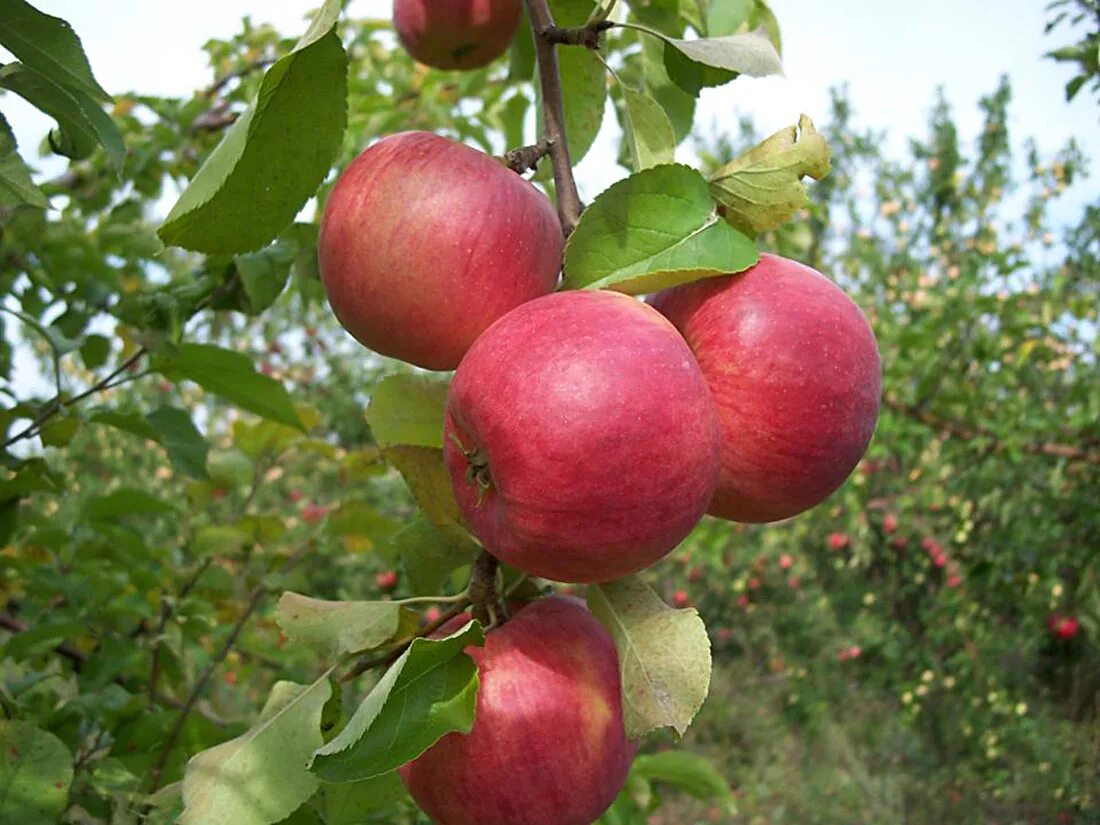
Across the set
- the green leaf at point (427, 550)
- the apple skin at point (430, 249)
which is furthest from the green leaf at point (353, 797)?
the apple skin at point (430, 249)

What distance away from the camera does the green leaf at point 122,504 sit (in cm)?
131

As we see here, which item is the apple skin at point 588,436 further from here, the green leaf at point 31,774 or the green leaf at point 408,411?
the green leaf at point 31,774

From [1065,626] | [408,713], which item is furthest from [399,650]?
[1065,626]

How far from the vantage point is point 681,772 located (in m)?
1.32

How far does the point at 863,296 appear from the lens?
4027 millimetres

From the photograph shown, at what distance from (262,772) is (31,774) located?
0.21 meters

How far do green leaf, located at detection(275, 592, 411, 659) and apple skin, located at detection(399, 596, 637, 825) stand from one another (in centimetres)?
6

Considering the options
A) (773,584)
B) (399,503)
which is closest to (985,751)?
(773,584)

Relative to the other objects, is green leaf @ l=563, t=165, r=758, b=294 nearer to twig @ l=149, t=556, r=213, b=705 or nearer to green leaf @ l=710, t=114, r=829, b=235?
green leaf @ l=710, t=114, r=829, b=235

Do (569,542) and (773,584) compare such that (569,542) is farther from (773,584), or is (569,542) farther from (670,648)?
(773,584)

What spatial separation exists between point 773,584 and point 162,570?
3.90 metres

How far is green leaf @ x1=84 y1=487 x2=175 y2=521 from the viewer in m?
1.31

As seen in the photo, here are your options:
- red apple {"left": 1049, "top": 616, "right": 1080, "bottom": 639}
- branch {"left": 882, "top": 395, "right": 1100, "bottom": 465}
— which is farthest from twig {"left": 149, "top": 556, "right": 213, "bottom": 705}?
A: red apple {"left": 1049, "top": 616, "right": 1080, "bottom": 639}

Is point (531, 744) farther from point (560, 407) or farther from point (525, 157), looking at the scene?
point (525, 157)
